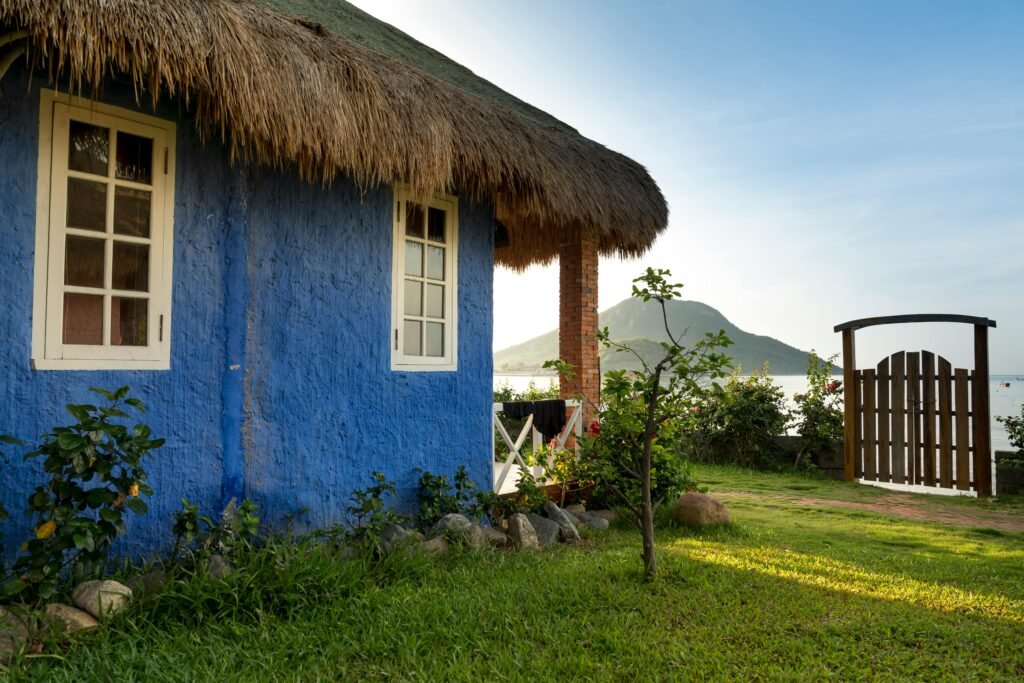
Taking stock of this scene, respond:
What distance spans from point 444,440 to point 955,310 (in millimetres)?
7071

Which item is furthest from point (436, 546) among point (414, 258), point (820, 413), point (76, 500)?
point (820, 413)

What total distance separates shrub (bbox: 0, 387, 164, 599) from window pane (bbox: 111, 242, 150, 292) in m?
0.73

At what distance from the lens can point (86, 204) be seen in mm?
3291

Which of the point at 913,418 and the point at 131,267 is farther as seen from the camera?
the point at 913,418

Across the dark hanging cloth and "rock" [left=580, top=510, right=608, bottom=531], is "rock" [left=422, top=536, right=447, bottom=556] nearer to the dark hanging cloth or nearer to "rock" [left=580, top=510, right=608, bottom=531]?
"rock" [left=580, top=510, right=608, bottom=531]

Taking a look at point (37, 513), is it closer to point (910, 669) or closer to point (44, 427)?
point (44, 427)

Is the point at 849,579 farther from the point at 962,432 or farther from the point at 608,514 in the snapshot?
the point at 962,432

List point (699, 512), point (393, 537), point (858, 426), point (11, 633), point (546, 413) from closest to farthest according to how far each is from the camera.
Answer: point (11, 633), point (393, 537), point (699, 512), point (546, 413), point (858, 426)

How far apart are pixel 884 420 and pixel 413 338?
7.06m

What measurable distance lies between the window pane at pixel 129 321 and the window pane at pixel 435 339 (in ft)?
6.55

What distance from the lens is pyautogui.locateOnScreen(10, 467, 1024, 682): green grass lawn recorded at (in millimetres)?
2490

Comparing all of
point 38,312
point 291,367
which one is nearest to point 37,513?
point 38,312

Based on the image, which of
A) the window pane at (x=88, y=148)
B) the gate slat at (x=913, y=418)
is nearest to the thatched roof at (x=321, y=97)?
the window pane at (x=88, y=148)

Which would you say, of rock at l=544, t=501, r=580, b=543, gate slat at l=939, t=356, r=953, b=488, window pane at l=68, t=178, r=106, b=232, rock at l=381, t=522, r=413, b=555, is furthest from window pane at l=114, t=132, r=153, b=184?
gate slat at l=939, t=356, r=953, b=488
